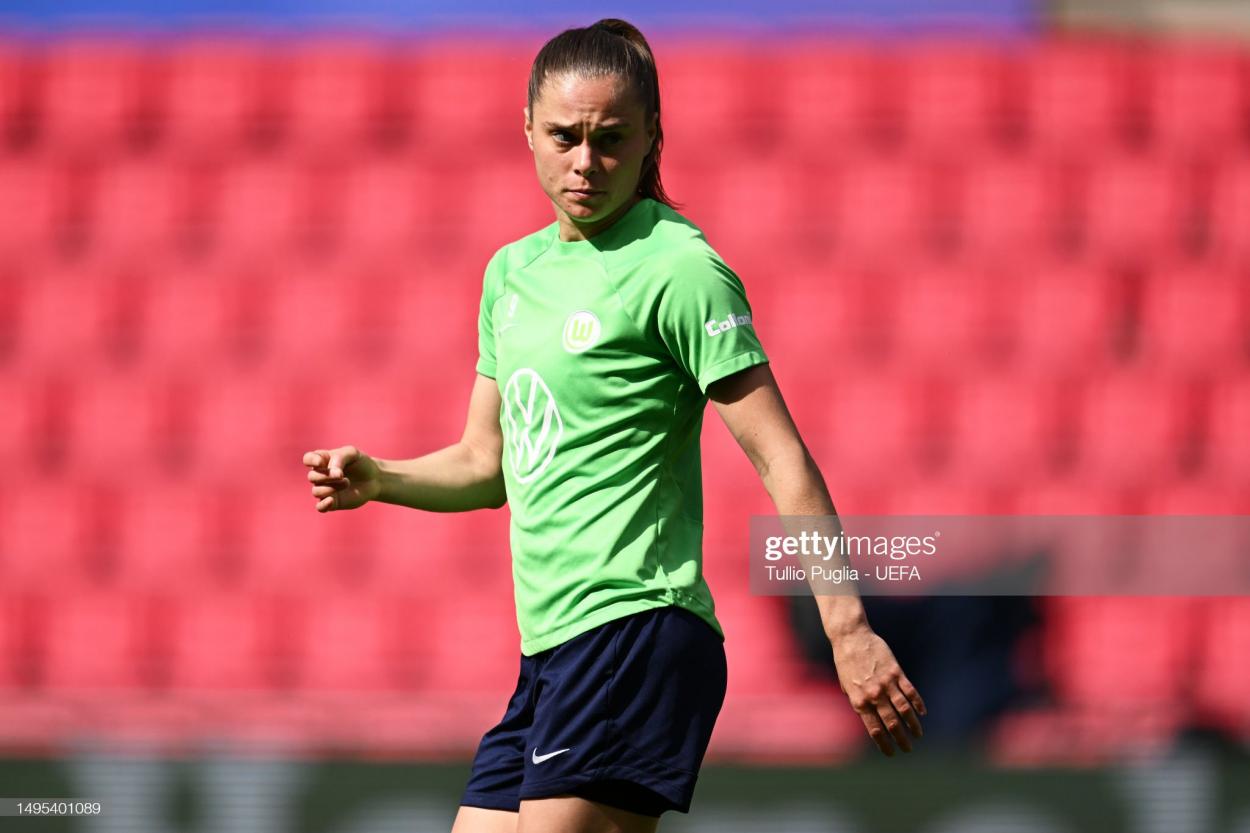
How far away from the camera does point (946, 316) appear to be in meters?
5.64

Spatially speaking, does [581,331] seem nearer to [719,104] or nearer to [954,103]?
[719,104]

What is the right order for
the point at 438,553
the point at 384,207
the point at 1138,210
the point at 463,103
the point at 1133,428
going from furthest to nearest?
the point at 463,103 < the point at 384,207 < the point at 1138,210 < the point at 1133,428 < the point at 438,553

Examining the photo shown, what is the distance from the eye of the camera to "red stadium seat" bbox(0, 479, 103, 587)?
17.6ft

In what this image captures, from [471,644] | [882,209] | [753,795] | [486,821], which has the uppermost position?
[882,209]

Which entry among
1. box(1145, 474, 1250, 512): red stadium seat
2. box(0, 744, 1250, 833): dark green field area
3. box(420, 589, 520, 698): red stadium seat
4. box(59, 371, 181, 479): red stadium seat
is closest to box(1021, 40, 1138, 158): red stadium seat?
box(1145, 474, 1250, 512): red stadium seat

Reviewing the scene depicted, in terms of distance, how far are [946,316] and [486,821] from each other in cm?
404

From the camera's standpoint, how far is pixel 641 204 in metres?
1.96

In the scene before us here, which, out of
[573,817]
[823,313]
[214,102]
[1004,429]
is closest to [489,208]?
[214,102]

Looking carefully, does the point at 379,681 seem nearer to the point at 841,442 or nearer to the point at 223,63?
the point at 841,442

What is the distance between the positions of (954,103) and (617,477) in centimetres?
463

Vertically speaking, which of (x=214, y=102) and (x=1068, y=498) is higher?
(x=214, y=102)

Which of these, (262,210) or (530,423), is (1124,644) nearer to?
(530,423)

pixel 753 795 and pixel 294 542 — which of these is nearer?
pixel 753 795

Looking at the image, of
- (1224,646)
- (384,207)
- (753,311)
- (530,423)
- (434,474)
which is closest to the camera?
(530,423)
